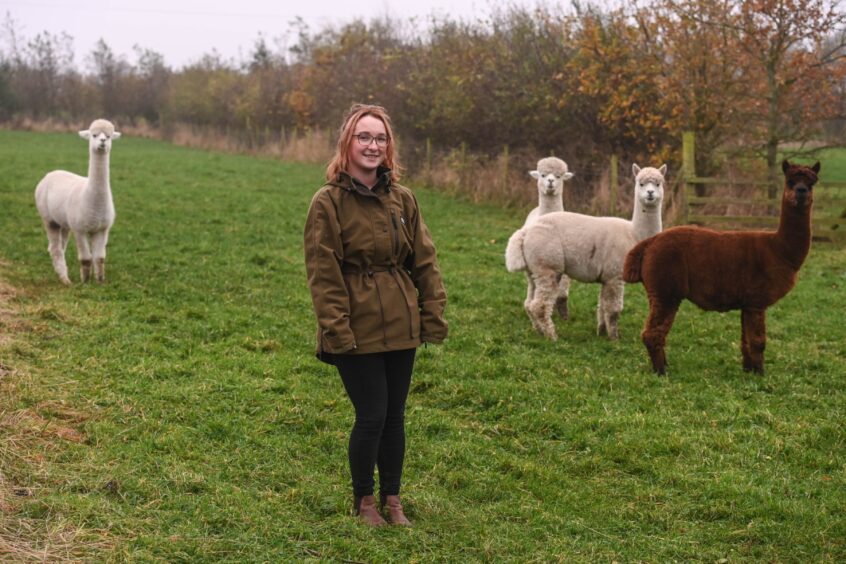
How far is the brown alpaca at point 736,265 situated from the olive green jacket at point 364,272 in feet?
11.4

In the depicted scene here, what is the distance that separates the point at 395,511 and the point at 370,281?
1.19 metres

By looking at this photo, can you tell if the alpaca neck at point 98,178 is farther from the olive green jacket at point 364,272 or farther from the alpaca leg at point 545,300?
the olive green jacket at point 364,272

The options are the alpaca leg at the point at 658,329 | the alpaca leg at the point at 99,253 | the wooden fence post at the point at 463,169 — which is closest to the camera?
the alpaca leg at the point at 658,329

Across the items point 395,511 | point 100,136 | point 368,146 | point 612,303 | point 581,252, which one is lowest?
point 395,511

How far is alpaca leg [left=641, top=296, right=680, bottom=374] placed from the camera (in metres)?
7.19

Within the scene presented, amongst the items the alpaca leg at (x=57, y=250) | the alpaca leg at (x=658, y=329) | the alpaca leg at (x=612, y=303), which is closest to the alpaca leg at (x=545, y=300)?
the alpaca leg at (x=612, y=303)

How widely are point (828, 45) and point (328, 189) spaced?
14.4 metres

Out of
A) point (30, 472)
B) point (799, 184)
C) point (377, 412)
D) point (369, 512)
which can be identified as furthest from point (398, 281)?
point (799, 184)

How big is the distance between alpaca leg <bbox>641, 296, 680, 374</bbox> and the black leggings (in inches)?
141

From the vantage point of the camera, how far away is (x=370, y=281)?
3.96 meters

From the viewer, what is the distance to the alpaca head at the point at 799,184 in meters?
6.67

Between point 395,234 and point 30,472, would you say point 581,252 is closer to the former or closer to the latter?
point 395,234

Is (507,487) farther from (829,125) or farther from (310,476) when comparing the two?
(829,125)

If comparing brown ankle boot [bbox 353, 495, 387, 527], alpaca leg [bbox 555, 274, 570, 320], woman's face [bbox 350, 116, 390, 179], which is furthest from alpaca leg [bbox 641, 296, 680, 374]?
woman's face [bbox 350, 116, 390, 179]
